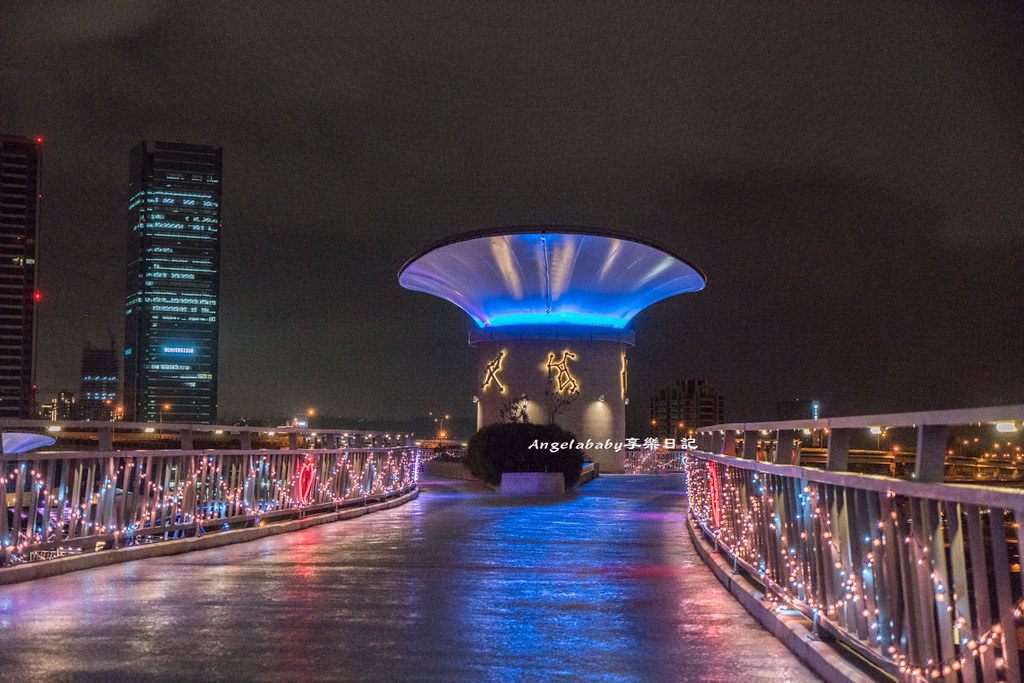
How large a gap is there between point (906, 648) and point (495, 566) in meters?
6.47

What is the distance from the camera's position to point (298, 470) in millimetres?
16031

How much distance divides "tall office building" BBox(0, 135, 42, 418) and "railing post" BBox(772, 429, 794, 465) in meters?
145

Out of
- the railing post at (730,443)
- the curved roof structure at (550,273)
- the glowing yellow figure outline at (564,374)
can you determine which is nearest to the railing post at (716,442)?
the railing post at (730,443)

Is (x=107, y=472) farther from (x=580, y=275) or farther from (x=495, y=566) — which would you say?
(x=580, y=275)

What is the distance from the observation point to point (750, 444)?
876 cm

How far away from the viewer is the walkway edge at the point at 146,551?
8977mm

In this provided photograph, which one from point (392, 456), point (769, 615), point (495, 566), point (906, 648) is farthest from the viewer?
point (392, 456)

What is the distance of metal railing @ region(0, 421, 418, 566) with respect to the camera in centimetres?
955

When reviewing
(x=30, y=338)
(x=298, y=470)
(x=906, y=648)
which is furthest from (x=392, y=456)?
(x=30, y=338)

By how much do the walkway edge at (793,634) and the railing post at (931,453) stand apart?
132cm

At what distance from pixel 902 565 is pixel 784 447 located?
114 inches

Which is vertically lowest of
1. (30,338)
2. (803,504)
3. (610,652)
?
(610,652)

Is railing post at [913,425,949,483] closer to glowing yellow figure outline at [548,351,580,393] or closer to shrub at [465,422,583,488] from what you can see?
shrub at [465,422,583,488]

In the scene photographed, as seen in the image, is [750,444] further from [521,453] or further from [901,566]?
[521,453]
